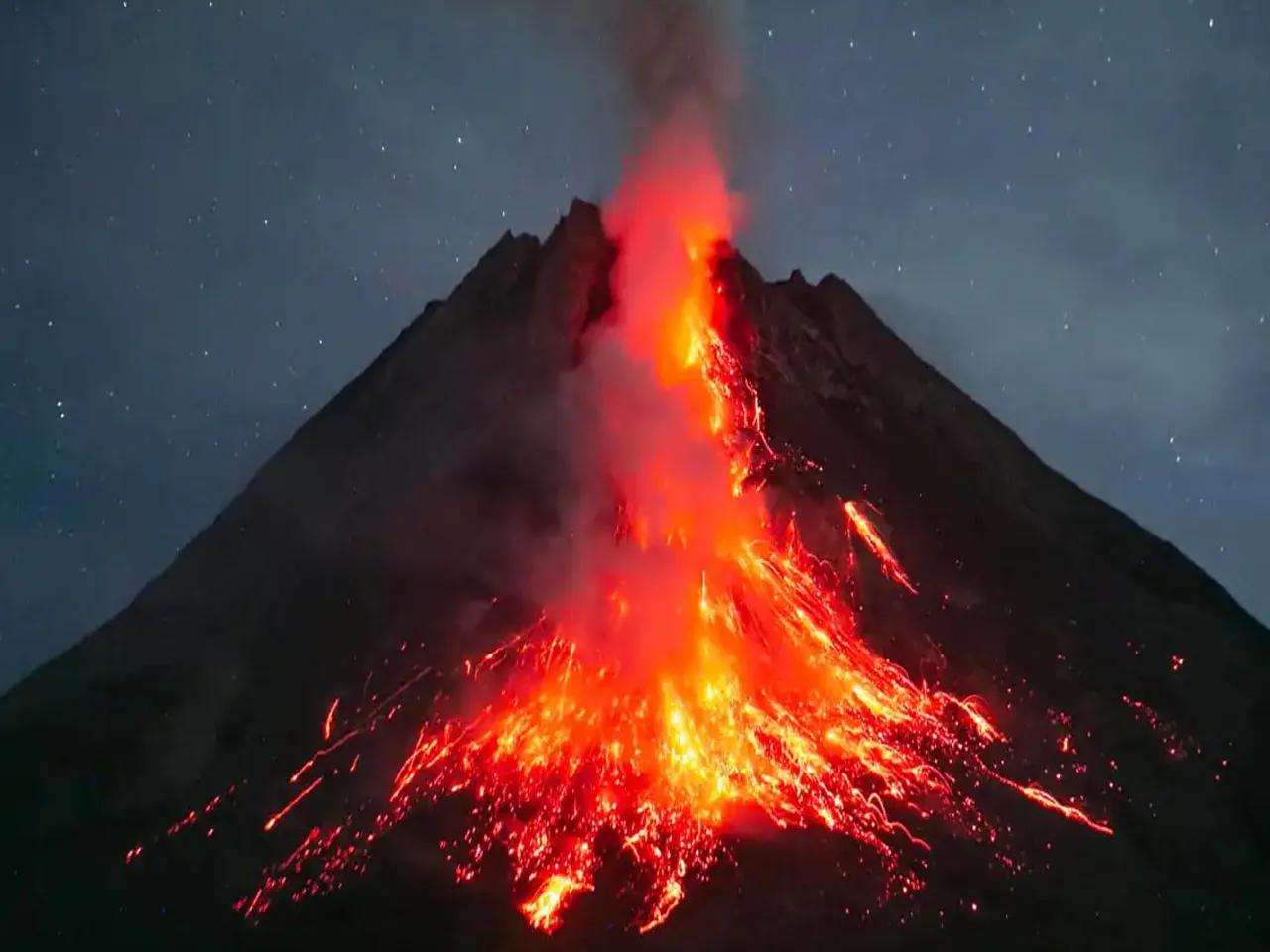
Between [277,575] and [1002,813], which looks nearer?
[1002,813]

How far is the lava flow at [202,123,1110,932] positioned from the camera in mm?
27703

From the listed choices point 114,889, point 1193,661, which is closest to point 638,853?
point 114,889

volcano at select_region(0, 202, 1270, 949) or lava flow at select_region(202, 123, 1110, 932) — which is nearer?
volcano at select_region(0, 202, 1270, 949)

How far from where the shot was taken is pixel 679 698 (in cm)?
3216

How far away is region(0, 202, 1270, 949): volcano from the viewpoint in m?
26.7

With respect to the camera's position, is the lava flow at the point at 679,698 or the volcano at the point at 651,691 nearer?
the volcano at the point at 651,691

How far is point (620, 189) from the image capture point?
147 feet

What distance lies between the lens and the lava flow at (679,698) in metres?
27.7

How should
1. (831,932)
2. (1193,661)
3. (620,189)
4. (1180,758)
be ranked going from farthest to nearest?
1. (620,189)
2. (1193,661)
3. (1180,758)
4. (831,932)

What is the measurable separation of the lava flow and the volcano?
0.11 meters

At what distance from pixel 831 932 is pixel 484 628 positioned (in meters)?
12.6

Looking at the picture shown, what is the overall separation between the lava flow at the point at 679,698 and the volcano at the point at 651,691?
0.36ft

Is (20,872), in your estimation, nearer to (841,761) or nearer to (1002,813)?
(841,761)

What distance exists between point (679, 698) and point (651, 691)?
678mm
